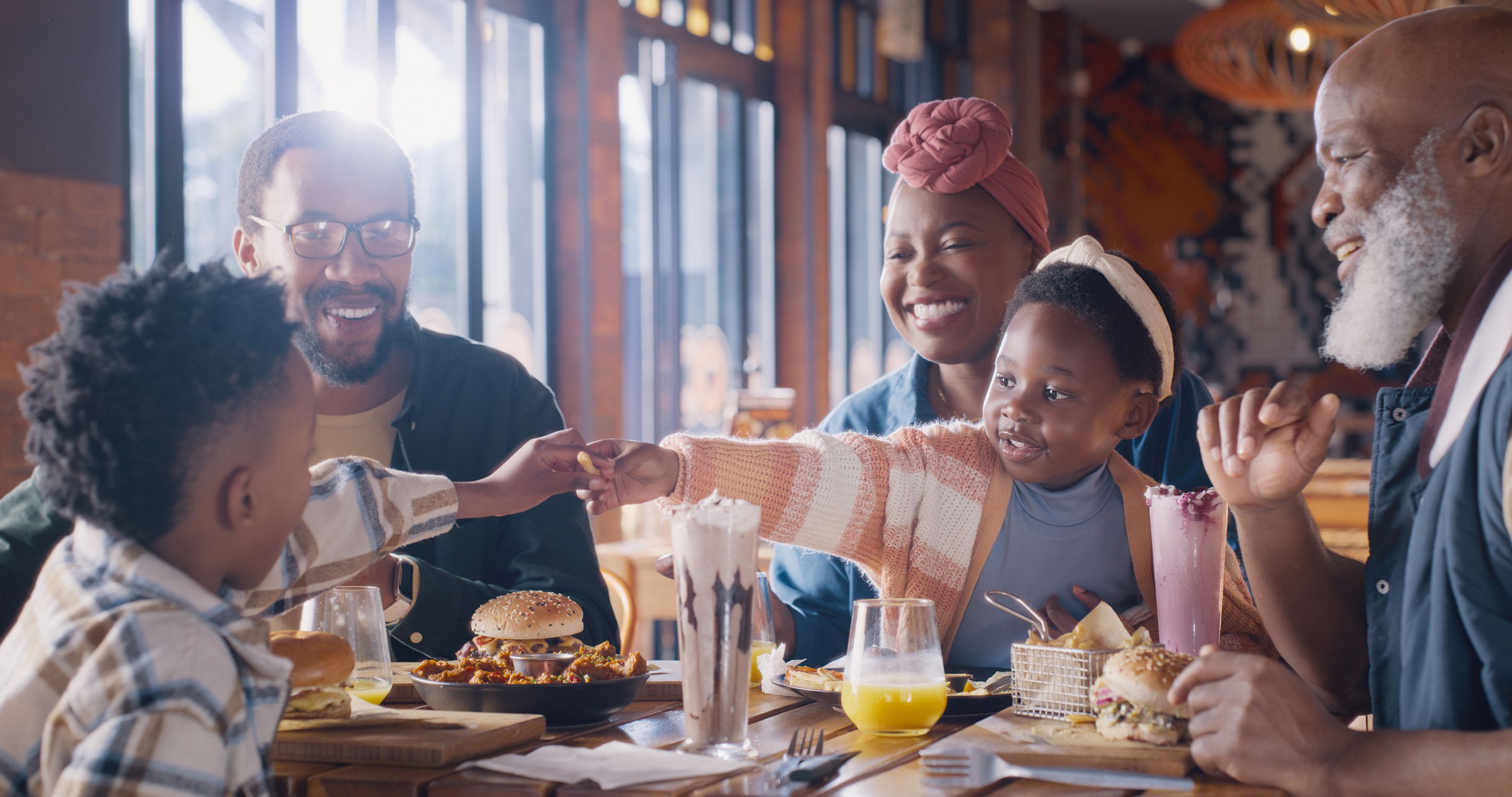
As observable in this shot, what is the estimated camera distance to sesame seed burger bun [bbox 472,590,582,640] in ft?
5.37

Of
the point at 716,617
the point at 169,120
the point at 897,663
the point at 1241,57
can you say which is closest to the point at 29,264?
the point at 169,120

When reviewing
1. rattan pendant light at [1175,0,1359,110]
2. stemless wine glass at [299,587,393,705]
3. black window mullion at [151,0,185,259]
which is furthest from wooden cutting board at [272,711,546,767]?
rattan pendant light at [1175,0,1359,110]

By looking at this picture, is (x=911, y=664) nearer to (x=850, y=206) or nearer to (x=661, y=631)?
(x=661, y=631)

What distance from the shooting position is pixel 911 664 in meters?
1.40

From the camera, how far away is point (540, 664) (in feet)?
5.11

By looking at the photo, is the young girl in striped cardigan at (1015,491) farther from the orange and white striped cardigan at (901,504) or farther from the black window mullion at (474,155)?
the black window mullion at (474,155)

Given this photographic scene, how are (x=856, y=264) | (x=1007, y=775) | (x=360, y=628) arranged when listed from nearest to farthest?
(x=1007, y=775) → (x=360, y=628) → (x=856, y=264)

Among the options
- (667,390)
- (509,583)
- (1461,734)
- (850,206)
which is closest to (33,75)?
(509,583)

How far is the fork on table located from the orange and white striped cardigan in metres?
0.53

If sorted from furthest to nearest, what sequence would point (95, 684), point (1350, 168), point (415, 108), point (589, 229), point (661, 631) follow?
point (661, 631), point (589, 229), point (415, 108), point (1350, 168), point (95, 684)

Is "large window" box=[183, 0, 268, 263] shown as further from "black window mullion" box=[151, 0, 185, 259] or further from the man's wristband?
the man's wristband

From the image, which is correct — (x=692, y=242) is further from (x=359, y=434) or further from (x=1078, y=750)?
(x=1078, y=750)

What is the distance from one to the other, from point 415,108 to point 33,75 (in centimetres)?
174

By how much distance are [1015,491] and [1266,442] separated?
→ 0.44 m
